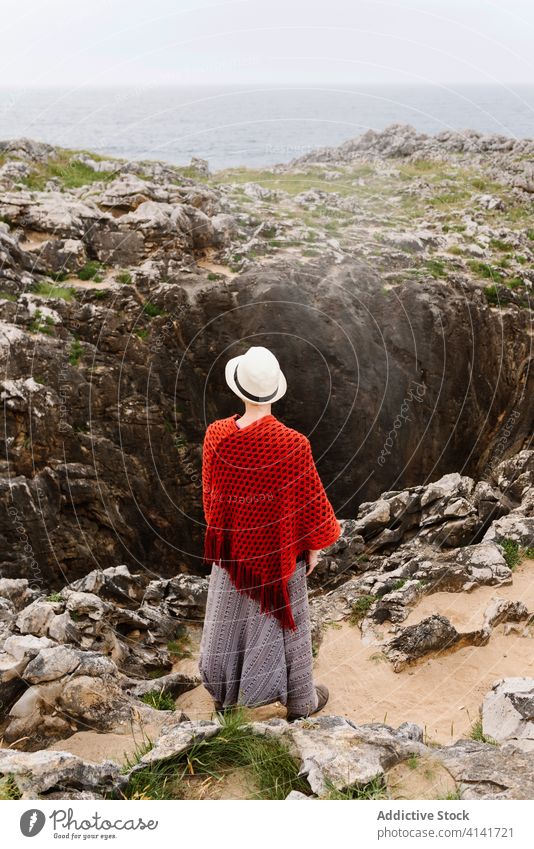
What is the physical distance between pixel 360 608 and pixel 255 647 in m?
2.56

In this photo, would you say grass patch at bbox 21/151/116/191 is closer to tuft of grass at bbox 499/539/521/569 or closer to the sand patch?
tuft of grass at bbox 499/539/521/569

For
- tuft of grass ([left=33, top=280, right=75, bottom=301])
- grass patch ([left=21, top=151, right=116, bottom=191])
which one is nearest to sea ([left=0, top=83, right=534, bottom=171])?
tuft of grass ([left=33, top=280, right=75, bottom=301])

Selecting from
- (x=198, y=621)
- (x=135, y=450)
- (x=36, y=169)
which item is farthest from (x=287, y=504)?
(x=36, y=169)

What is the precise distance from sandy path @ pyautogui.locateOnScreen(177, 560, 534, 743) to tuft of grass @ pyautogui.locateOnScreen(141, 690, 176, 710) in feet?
0.52

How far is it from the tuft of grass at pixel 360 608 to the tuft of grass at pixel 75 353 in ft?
19.6

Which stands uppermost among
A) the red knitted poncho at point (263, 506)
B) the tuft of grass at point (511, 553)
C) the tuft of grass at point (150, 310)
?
the tuft of grass at point (150, 310)

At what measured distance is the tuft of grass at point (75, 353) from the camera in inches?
417

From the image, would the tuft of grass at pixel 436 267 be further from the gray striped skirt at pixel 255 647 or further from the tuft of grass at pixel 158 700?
the tuft of grass at pixel 158 700

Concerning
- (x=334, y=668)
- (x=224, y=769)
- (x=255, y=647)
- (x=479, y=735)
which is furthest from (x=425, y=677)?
(x=224, y=769)

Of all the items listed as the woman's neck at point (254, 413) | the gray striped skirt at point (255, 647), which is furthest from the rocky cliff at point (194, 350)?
the woman's neck at point (254, 413)

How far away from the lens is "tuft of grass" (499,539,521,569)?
23.4 ft

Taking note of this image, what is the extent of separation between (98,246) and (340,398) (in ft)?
16.6

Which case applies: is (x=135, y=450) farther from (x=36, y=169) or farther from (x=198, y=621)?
(x=36, y=169)

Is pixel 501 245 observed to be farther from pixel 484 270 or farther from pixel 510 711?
pixel 510 711
